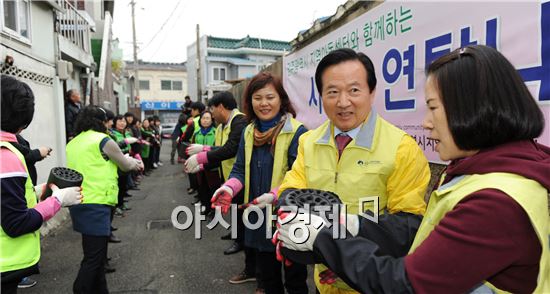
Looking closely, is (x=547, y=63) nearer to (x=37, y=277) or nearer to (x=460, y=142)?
(x=460, y=142)

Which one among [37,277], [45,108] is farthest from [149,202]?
[37,277]

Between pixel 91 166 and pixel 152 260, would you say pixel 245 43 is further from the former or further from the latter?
pixel 91 166

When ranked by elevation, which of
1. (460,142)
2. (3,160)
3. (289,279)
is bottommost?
(289,279)

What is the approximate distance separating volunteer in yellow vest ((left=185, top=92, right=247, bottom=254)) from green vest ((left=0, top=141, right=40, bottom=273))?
4.77 feet

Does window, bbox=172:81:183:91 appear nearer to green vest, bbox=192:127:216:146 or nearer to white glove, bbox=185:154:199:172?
green vest, bbox=192:127:216:146

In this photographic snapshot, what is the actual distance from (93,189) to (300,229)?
8.18 ft

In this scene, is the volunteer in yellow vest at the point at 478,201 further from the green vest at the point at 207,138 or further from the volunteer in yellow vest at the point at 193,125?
the volunteer in yellow vest at the point at 193,125

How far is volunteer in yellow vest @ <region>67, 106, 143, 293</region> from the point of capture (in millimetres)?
2959

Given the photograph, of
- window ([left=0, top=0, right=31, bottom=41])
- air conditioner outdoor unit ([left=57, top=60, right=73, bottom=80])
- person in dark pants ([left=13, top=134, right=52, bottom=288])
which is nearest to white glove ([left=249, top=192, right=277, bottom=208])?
person in dark pants ([left=13, top=134, right=52, bottom=288])

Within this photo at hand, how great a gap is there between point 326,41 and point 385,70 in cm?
137

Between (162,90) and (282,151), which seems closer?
(282,151)

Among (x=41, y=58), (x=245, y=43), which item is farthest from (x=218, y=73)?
(x=41, y=58)

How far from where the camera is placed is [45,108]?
22.0 feet

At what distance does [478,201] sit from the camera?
0.85 m
